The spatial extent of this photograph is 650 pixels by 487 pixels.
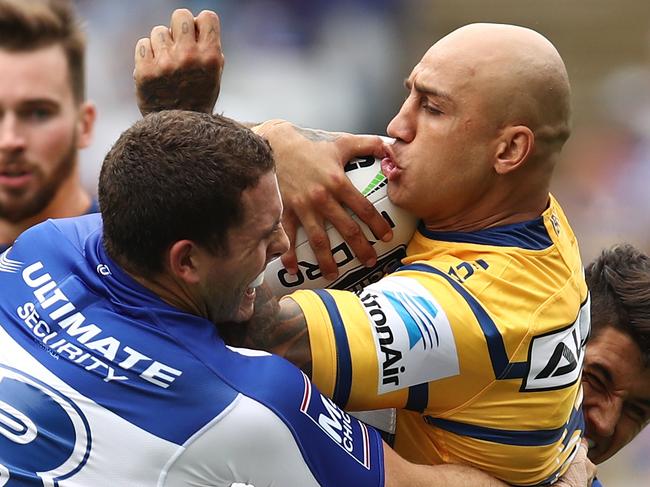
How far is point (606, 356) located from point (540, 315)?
1.03m

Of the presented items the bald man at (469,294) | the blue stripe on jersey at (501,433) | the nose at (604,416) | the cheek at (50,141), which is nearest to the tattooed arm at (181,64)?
the bald man at (469,294)

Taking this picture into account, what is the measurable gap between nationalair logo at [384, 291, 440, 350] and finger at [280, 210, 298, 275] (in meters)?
0.37

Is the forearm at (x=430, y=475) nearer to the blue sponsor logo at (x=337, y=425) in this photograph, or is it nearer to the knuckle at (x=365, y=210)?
the blue sponsor logo at (x=337, y=425)

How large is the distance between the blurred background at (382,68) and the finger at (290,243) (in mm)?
5497

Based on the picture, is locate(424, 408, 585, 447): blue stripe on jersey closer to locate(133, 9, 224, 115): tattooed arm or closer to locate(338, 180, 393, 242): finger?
locate(338, 180, 393, 242): finger

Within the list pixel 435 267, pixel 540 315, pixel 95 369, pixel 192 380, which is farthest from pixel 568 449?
pixel 95 369

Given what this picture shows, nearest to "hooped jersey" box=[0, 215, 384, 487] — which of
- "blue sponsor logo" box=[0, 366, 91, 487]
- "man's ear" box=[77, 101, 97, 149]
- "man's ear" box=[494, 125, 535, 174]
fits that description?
"blue sponsor logo" box=[0, 366, 91, 487]

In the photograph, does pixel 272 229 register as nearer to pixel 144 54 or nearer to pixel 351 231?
pixel 351 231

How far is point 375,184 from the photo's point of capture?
3.00m

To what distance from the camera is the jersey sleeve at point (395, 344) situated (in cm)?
264

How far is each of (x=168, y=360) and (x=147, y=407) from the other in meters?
0.11

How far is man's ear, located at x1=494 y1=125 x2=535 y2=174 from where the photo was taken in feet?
9.34

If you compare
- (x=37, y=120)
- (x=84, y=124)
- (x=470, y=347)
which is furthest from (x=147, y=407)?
(x=84, y=124)

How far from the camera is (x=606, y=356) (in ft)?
12.2
